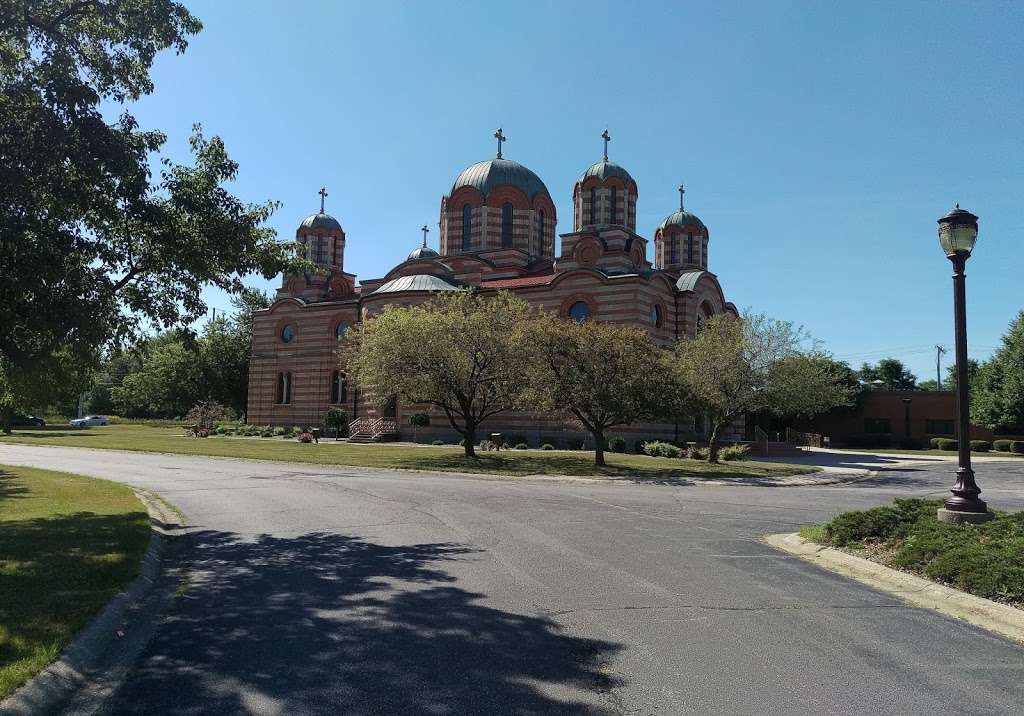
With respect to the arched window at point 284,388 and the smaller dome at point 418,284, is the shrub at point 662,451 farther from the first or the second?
the arched window at point 284,388

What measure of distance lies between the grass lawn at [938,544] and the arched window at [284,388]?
43.0 meters

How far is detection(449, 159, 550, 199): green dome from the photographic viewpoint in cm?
4475

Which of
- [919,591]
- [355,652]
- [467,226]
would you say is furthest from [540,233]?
[355,652]

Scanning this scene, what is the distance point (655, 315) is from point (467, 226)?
14059 mm

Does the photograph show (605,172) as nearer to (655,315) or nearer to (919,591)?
(655,315)

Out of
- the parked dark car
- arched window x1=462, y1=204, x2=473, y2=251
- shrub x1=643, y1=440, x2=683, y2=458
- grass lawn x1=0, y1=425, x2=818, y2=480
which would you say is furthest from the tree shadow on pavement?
the parked dark car

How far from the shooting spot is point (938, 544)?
8.82m

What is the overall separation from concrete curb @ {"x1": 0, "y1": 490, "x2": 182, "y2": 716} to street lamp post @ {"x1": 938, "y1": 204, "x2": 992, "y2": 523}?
998 centimetres

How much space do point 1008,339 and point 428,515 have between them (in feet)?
156

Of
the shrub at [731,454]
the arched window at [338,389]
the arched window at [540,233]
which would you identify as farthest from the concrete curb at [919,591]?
the arched window at [338,389]

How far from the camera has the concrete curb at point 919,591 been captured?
6.77 m

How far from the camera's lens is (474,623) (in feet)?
20.9

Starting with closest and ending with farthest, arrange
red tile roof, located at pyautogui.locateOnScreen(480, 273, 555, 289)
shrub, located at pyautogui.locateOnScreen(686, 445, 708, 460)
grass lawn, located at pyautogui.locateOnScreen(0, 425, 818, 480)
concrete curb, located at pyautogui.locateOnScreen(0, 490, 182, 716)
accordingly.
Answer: concrete curb, located at pyautogui.locateOnScreen(0, 490, 182, 716)
grass lawn, located at pyautogui.locateOnScreen(0, 425, 818, 480)
shrub, located at pyautogui.locateOnScreen(686, 445, 708, 460)
red tile roof, located at pyautogui.locateOnScreen(480, 273, 555, 289)

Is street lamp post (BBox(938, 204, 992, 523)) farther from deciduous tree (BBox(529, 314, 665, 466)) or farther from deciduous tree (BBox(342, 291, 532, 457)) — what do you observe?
deciduous tree (BBox(342, 291, 532, 457))
